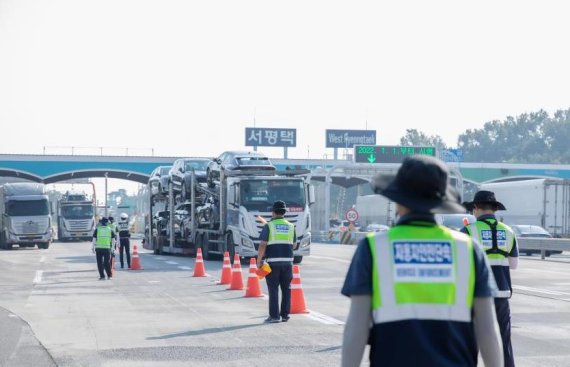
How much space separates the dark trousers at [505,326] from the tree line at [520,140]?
152262 millimetres

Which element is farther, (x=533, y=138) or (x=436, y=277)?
(x=533, y=138)

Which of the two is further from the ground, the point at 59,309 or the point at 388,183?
the point at 388,183

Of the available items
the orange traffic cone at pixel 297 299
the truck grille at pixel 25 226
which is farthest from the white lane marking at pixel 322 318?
the truck grille at pixel 25 226

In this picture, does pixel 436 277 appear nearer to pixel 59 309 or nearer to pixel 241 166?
pixel 59 309

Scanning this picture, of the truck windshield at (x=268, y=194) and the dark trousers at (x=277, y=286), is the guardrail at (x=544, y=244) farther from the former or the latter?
the dark trousers at (x=277, y=286)

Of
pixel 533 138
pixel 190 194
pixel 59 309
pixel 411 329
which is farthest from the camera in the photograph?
pixel 533 138

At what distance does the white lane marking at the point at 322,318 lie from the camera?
640 inches

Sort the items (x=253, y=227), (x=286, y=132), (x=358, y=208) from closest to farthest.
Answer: (x=253, y=227) < (x=358, y=208) < (x=286, y=132)

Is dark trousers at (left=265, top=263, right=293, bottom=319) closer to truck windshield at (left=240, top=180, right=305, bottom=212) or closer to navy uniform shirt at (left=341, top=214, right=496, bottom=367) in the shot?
navy uniform shirt at (left=341, top=214, right=496, bottom=367)

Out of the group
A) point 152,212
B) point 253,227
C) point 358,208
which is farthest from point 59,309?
point 358,208

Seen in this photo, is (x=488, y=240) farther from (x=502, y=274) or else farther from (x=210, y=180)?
(x=210, y=180)

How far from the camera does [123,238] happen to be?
3450 centimetres

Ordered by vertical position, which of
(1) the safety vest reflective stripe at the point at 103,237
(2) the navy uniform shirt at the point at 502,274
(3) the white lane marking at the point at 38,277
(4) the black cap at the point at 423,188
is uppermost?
(4) the black cap at the point at 423,188

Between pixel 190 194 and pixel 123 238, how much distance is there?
206 inches
